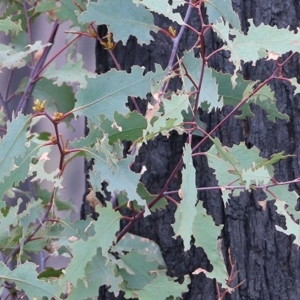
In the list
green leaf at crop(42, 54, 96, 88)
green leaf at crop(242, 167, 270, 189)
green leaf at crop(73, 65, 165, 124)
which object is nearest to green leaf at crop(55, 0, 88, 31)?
green leaf at crop(42, 54, 96, 88)

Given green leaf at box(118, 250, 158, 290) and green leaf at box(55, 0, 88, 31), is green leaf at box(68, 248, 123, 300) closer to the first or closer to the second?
green leaf at box(118, 250, 158, 290)

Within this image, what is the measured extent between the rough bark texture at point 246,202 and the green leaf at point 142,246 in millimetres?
81

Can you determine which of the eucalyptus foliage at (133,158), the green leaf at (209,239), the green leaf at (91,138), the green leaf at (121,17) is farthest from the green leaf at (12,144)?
the green leaf at (209,239)

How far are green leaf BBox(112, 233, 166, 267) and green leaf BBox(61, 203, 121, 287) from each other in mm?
198

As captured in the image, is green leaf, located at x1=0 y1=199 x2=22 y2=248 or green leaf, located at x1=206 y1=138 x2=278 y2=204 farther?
green leaf, located at x1=0 y1=199 x2=22 y2=248

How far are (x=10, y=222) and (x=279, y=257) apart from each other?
0.57 meters

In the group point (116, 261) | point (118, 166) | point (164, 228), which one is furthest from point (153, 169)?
point (118, 166)

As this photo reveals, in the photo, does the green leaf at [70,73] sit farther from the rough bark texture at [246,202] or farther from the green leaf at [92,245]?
the green leaf at [92,245]

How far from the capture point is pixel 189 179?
0.87 m

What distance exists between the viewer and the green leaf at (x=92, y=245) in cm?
92

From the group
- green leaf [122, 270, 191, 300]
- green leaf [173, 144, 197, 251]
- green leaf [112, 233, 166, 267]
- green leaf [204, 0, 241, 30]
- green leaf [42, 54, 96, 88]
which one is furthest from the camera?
green leaf [42, 54, 96, 88]

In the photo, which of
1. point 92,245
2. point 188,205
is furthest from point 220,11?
point 92,245

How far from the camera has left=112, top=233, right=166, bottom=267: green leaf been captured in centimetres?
118

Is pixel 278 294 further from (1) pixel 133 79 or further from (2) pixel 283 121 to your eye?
(1) pixel 133 79
